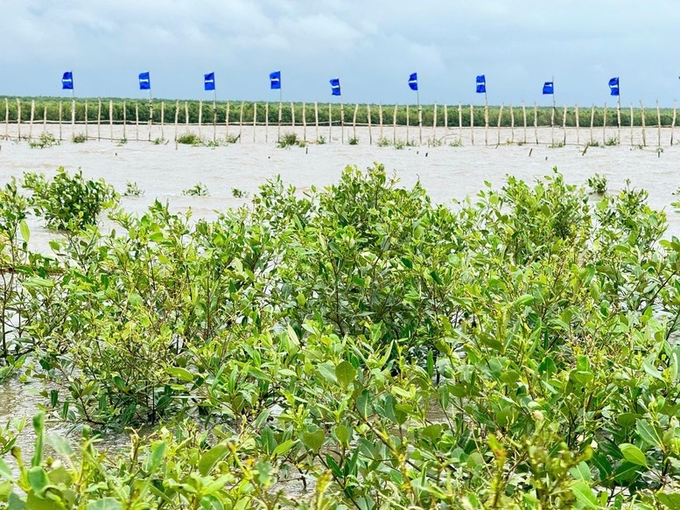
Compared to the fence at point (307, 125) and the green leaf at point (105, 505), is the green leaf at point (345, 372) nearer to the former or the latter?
the green leaf at point (105, 505)

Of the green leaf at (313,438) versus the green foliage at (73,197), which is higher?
the green foliage at (73,197)

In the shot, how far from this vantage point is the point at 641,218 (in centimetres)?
503

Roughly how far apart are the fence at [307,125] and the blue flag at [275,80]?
0.93 meters

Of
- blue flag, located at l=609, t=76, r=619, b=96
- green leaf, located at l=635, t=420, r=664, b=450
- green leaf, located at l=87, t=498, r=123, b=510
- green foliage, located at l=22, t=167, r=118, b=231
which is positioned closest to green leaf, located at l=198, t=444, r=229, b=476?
green leaf, located at l=87, t=498, r=123, b=510

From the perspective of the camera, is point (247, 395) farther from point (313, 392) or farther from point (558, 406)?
point (558, 406)

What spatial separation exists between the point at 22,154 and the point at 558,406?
24341 mm

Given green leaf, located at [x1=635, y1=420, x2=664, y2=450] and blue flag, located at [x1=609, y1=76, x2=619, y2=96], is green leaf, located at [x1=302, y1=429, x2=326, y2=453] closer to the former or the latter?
green leaf, located at [x1=635, y1=420, x2=664, y2=450]

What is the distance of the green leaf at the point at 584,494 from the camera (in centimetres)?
146

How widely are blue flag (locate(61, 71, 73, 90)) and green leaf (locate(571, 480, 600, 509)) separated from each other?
110 feet

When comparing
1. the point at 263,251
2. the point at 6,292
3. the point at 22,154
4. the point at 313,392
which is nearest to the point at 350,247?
the point at 263,251

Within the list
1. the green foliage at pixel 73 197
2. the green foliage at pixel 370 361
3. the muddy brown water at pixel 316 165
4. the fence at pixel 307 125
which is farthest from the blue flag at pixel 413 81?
the green foliage at pixel 370 361

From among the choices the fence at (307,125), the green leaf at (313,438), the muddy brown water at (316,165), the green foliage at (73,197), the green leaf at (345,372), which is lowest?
the green leaf at (313,438)

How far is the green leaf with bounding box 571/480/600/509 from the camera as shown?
1.46 meters

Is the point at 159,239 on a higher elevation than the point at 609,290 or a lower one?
higher
